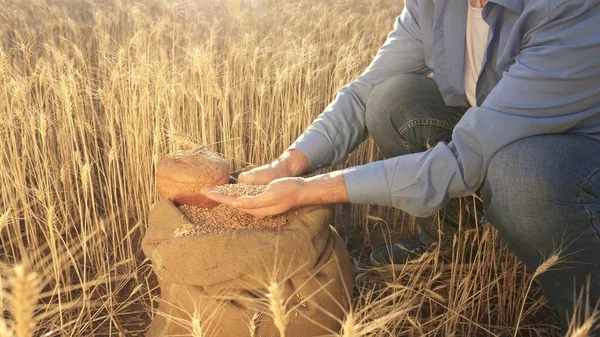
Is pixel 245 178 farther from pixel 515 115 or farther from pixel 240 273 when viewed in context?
pixel 515 115

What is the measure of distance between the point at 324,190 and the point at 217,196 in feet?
0.87

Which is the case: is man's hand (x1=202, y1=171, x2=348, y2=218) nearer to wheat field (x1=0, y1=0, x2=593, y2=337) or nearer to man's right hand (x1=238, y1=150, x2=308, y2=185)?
man's right hand (x1=238, y1=150, x2=308, y2=185)

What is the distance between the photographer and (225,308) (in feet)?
4.13

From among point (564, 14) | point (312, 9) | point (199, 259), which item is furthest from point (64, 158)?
point (312, 9)

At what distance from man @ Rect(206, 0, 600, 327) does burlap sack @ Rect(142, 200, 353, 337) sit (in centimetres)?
9

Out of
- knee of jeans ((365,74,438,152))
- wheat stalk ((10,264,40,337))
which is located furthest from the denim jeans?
wheat stalk ((10,264,40,337))

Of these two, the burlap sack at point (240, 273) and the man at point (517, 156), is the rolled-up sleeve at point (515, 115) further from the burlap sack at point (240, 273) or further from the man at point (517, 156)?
the burlap sack at point (240, 273)

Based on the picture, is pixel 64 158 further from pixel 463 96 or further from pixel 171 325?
pixel 463 96

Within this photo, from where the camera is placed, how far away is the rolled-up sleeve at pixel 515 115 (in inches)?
49.7

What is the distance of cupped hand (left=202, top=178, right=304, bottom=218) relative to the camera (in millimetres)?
1301

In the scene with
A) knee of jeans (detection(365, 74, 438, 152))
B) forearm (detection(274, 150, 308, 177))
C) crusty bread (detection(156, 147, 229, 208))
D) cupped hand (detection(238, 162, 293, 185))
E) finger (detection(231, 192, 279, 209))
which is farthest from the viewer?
knee of jeans (detection(365, 74, 438, 152))

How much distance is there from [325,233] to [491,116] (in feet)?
1.61

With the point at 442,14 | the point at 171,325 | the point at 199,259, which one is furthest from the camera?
the point at 442,14

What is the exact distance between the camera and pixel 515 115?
4.31 feet
